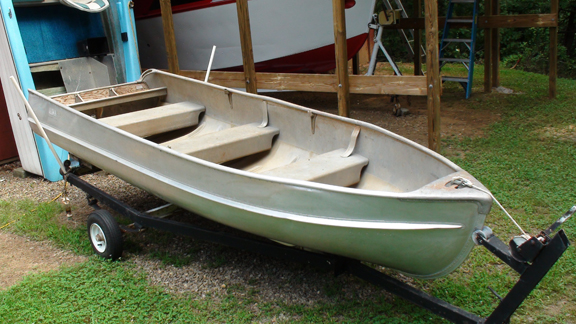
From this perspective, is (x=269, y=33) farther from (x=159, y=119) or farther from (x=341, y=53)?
(x=159, y=119)

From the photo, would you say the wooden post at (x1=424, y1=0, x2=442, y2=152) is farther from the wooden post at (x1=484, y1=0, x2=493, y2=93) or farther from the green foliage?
the wooden post at (x1=484, y1=0, x2=493, y2=93)

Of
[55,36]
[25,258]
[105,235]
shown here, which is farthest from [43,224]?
[55,36]

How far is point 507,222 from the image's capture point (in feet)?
12.8

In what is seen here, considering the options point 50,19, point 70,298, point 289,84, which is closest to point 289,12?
point 289,84

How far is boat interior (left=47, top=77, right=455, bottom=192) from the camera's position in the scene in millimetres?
3164

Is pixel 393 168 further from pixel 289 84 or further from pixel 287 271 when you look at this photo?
pixel 289 84

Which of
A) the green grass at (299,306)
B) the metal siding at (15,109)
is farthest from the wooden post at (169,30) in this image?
the green grass at (299,306)

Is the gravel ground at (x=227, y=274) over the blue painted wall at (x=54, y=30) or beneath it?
beneath

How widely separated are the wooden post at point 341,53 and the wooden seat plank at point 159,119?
160cm

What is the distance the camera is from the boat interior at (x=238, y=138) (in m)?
3.16

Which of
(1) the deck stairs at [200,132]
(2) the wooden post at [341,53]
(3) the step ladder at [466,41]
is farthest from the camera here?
(3) the step ladder at [466,41]

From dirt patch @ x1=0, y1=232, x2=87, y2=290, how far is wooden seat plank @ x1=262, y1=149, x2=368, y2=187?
1.95 metres

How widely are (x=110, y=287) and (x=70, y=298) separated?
0.86 feet

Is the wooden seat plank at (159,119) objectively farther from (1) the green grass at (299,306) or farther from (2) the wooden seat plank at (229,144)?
(1) the green grass at (299,306)
